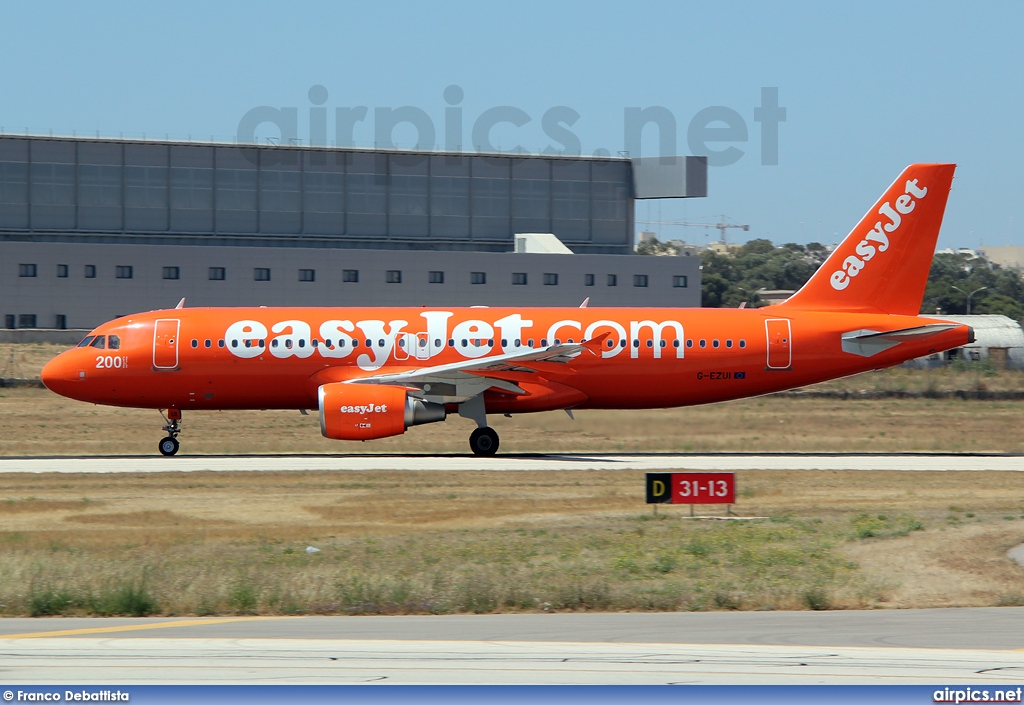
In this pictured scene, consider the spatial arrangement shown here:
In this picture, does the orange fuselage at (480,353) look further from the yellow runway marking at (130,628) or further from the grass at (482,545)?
the yellow runway marking at (130,628)

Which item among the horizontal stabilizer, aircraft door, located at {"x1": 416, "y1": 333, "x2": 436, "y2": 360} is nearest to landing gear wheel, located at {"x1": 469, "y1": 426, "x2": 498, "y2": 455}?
aircraft door, located at {"x1": 416, "y1": 333, "x2": 436, "y2": 360}

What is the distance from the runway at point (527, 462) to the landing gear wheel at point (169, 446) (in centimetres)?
38

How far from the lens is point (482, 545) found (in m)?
20.0

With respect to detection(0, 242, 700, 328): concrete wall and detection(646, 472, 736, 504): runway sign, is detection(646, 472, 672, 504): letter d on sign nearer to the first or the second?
detection(646, 472, 736, 504): runway sign

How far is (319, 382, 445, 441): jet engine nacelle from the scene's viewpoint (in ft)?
106

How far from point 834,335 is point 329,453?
1543 centimetres

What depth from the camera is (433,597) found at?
15.7 meters

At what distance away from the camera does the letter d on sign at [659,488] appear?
22.6 m

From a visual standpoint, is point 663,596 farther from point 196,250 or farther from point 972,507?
point 196,250

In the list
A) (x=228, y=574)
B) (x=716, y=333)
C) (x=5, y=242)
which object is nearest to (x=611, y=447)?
(x=716, y=333)

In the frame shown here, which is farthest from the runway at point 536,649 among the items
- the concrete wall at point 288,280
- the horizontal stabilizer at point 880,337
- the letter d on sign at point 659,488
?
the concrete wall at point 288,280

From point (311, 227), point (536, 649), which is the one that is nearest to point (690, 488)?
point (536, 649)

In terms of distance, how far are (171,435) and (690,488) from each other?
719 inches

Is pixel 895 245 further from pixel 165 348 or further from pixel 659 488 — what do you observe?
pixel 165 348
